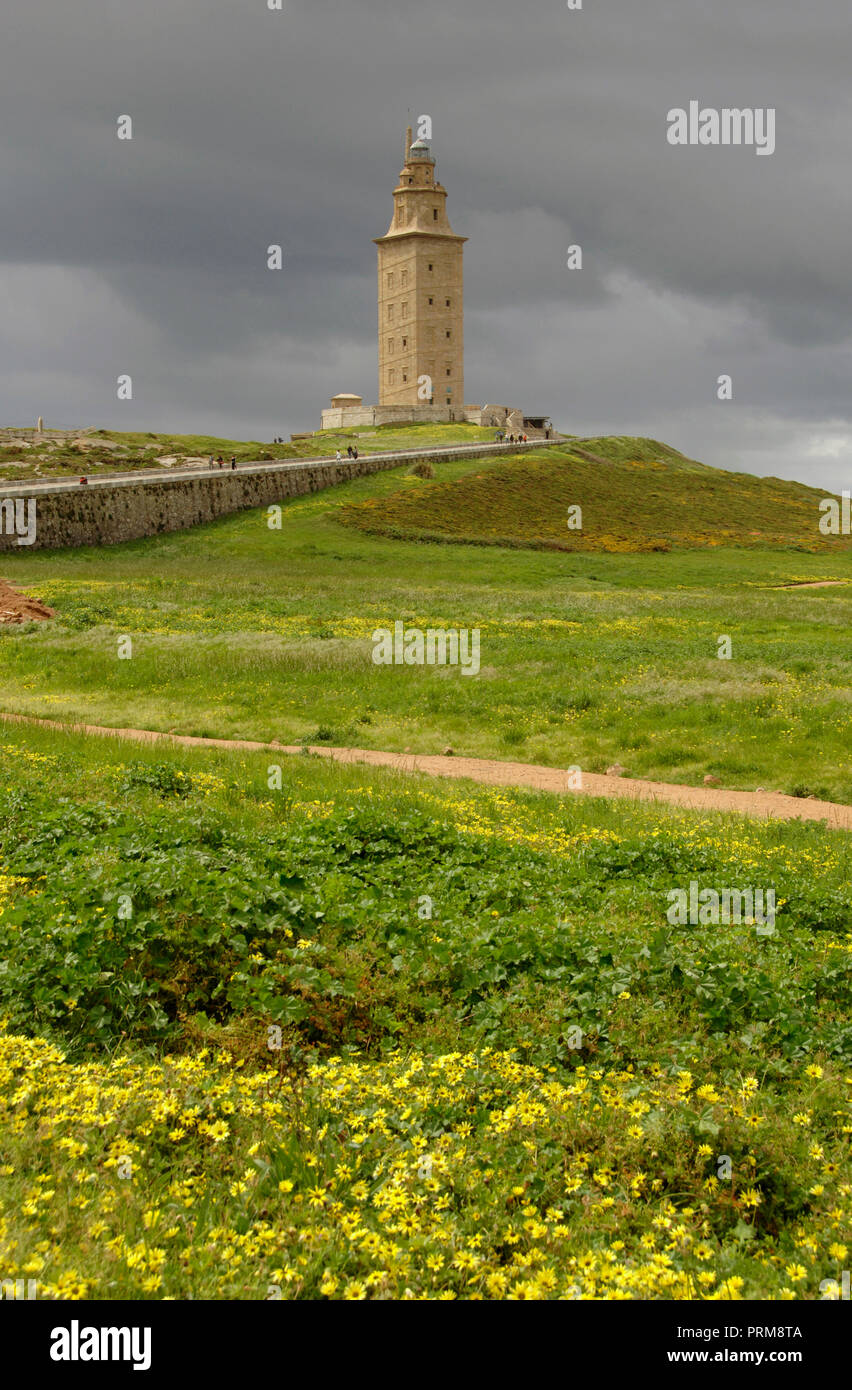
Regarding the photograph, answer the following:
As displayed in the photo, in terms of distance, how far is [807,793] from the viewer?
58.1 feet

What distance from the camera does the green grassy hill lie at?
227 ft

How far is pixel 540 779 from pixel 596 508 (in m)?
66.3

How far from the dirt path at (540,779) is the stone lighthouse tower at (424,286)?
10558 centimetres

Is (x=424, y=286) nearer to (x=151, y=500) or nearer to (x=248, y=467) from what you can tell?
(x=248, y=467)

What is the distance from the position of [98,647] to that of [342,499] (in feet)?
156

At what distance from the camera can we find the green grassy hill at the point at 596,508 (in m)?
69.2

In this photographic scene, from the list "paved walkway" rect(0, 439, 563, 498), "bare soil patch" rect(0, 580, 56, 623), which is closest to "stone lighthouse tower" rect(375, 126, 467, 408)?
"paved walkway" rect(0, 439, 563, 498)

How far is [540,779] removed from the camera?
18.4m

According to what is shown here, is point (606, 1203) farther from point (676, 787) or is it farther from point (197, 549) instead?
point (197, 549)

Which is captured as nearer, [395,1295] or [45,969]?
[395,1295]

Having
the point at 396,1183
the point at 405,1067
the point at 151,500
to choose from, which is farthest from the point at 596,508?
the point at 396,1183

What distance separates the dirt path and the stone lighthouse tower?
105576 mm

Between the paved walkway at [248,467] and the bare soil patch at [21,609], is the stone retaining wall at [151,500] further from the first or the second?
the bare soil patch at [21,609]
